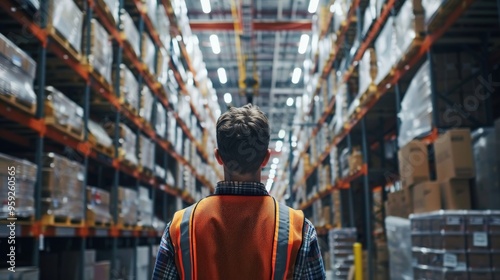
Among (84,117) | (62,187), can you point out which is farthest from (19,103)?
(84,117)

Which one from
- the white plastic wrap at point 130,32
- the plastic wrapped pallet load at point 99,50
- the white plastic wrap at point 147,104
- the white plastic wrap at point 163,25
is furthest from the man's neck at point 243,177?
the white plastic wrap at point 163,25

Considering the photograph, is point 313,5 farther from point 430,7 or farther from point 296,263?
point 296,263

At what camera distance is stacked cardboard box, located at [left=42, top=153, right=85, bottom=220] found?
17.0 feet

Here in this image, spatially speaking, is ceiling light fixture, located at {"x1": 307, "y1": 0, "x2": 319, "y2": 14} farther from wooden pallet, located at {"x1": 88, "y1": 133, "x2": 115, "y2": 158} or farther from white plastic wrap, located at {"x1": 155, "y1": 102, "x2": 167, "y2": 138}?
wooden pallet, located at {"x1": 88, "y1": 133, "x2": 115, "y2": 158}

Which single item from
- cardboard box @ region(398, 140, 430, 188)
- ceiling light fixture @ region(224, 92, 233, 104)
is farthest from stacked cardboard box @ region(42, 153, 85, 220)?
ceiling light fixture @ region(224, 92, 233, 104)

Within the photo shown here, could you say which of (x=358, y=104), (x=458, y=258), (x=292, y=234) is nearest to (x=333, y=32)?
(x=358, y=104)

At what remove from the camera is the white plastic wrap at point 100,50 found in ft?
21.2

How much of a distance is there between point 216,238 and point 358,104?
7457 mm

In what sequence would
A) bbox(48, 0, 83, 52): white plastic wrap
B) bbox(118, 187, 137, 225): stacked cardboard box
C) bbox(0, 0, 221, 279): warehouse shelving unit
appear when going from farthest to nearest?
1. bbox(118, 187, 137, 225): stacked cardboard box
2. bbox(48, 0, 83, 52): white plastic wrap
3. bbox(0, 0, 221, 279): warehouse shelving unit

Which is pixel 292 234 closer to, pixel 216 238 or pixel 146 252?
pixel 216 238

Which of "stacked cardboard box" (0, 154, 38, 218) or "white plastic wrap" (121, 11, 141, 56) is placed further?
"white plastic wrap" (121, 11, 141, 56)

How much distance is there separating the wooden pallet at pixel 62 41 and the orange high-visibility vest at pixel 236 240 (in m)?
4.06

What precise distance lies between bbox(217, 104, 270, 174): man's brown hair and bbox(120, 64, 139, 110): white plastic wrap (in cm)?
630

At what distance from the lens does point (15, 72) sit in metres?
4.50
